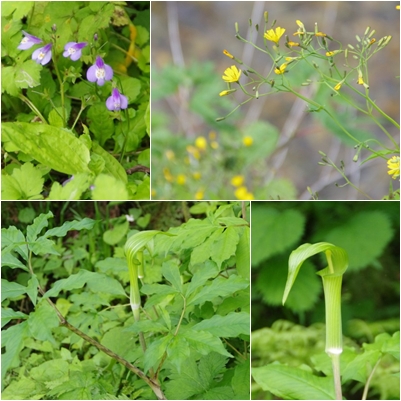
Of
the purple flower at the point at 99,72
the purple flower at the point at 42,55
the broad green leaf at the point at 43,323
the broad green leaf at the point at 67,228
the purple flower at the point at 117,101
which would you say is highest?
the purple flower at the point at 42,55

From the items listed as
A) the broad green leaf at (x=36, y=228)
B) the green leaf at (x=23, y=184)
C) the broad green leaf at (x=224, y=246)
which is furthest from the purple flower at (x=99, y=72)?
the broad green leaf at (x=224, y=246)

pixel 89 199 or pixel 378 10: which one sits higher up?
pixel 378 10

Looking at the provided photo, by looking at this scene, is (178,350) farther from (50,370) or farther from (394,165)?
(394,165)

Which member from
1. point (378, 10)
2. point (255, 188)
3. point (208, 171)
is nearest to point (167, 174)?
point (208, 171)

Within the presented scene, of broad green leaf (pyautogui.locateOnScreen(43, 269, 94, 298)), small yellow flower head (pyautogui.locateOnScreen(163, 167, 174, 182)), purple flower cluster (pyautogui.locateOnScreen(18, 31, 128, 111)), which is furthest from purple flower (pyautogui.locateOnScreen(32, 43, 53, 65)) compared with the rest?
broad green leaf (pyautogui.locateOnScreen(43, 269, 94, 298))

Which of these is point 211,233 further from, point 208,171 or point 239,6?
point 239,6

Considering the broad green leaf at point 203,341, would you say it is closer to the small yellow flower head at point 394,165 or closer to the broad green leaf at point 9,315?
the broad green leaf at point 9,315

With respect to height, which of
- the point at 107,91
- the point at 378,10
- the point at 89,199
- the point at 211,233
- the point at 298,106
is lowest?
the point at 211,233
